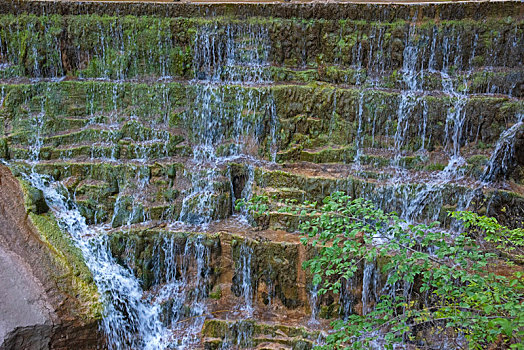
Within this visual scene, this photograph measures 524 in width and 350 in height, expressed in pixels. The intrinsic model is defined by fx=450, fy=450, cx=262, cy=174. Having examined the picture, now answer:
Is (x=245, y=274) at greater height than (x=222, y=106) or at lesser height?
lesser

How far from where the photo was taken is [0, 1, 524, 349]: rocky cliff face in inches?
273

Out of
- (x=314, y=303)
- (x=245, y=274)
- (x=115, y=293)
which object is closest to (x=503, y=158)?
(x=314, y=303)

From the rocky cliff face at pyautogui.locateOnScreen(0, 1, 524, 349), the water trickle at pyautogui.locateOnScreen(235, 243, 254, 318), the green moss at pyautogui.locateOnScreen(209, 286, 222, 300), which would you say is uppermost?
the rocky cliff face at pyautogui.locateOnScreen(0, 1, 524, 349)

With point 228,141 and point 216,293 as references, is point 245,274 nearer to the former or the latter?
point 216,293

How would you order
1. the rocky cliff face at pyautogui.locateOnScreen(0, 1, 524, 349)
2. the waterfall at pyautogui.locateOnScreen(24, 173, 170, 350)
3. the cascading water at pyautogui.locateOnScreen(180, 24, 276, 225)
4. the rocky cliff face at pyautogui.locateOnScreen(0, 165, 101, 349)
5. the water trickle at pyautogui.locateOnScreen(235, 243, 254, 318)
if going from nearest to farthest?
the rocky cliff face at pyautogui.locateOnScreen(0, 165, 101, 349) → the waterfall at pyautogui.locateOnScreen(24, 173, 170, 350) → the rocky cliff face at pyautogui.locateOnScreen(0, 1, 524, 349) → the water trickle at pyautogui.locateOnScreen(235, 243, 254, 318) → the cascading water at pyautogui.locateOnScreen(180, 24, 276, 225)

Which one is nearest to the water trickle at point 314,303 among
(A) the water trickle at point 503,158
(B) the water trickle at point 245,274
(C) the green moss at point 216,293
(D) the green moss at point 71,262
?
(B) the water trickle at point 245,274

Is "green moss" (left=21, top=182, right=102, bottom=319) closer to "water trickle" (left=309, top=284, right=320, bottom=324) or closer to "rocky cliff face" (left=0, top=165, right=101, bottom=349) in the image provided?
"rocky cliff face" (left=0, top=165, right=101, bottom=349)

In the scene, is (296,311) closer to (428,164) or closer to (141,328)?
(141,328)

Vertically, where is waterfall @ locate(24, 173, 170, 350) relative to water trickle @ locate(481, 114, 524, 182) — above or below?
below

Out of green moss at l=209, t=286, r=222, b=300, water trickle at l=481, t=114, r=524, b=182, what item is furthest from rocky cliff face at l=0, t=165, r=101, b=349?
water trickle at l=481, t=114, r=524, b=182

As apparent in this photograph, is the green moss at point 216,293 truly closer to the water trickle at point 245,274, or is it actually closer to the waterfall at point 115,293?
the water trickle at point 245,274

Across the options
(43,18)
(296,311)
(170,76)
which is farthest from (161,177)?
(43,18)

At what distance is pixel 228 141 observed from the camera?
884cm

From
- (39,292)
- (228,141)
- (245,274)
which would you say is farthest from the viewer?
(228,141)
